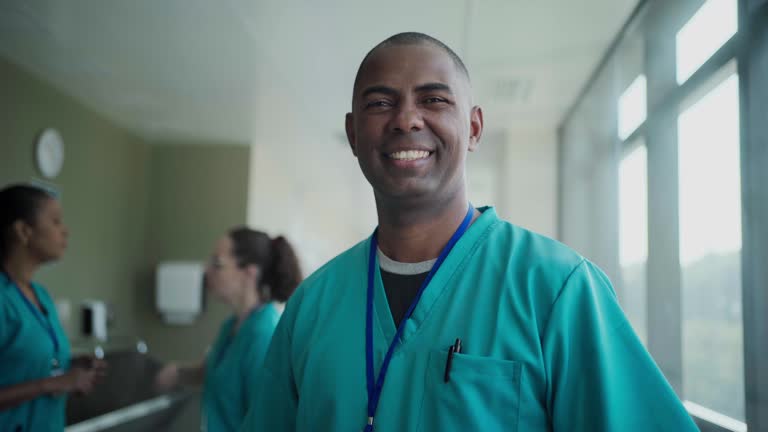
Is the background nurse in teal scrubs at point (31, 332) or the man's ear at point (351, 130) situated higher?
the man's ear at point (351, 130)

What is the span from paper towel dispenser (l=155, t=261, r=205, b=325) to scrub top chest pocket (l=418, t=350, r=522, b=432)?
3208 mm

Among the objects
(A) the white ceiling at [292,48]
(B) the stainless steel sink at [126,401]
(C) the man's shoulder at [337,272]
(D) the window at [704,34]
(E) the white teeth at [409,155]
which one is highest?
(A) the white ceiling at [292,48]

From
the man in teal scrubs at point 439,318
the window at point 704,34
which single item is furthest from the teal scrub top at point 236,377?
the window at point 704,34

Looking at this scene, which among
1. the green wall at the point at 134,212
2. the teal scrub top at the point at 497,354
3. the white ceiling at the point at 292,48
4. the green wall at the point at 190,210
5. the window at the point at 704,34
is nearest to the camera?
the teal scrub top at the point at 497,354

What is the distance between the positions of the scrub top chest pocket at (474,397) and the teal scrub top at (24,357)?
144cm

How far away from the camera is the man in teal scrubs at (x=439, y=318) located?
76cm

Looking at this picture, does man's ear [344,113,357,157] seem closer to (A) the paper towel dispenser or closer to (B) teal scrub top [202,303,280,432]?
(B) teal scrub top [202,303,280,432]

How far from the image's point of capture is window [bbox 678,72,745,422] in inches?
52.6

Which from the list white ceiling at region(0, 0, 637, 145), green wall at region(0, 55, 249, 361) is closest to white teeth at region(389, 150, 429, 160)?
white ceiling at region(0, 0, 637, 145)

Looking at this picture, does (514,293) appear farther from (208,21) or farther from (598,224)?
(208,21)

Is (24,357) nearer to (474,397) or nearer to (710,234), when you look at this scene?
(474,397)

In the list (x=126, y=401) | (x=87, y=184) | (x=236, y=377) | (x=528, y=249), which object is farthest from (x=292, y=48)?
(x=126, y=401)

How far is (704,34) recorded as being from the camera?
4.84 ft

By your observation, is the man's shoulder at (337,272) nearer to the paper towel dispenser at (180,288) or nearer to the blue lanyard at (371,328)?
the blue lanyard at (371,328)
